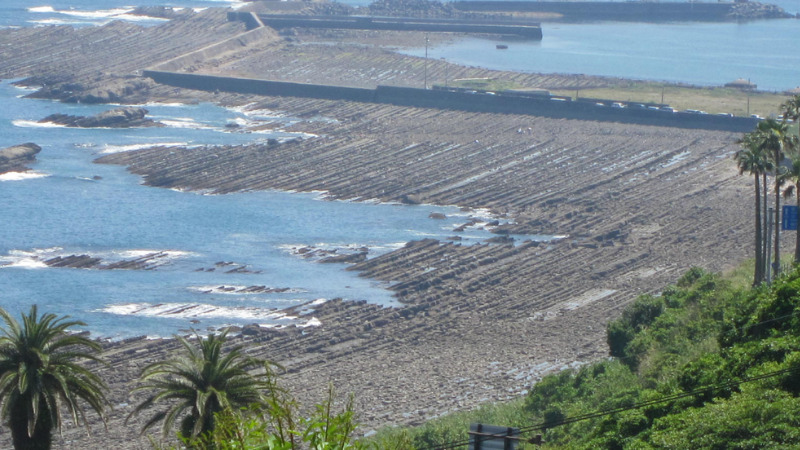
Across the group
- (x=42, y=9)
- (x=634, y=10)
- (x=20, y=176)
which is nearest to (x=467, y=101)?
(x=20, y=176)

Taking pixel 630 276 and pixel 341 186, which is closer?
pixel 630 276

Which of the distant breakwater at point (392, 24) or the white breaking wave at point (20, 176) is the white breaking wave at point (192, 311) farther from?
the distant breakwater at point (392, 24)

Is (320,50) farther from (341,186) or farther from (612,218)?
(612,218)

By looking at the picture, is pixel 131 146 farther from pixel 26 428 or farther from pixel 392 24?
pixel 392 24

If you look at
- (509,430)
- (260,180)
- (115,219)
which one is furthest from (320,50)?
(509,430)

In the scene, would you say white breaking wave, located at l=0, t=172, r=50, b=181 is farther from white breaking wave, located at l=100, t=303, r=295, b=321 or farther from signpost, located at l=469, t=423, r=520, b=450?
signpost, located at l=469, t=423, r=520, b=450
